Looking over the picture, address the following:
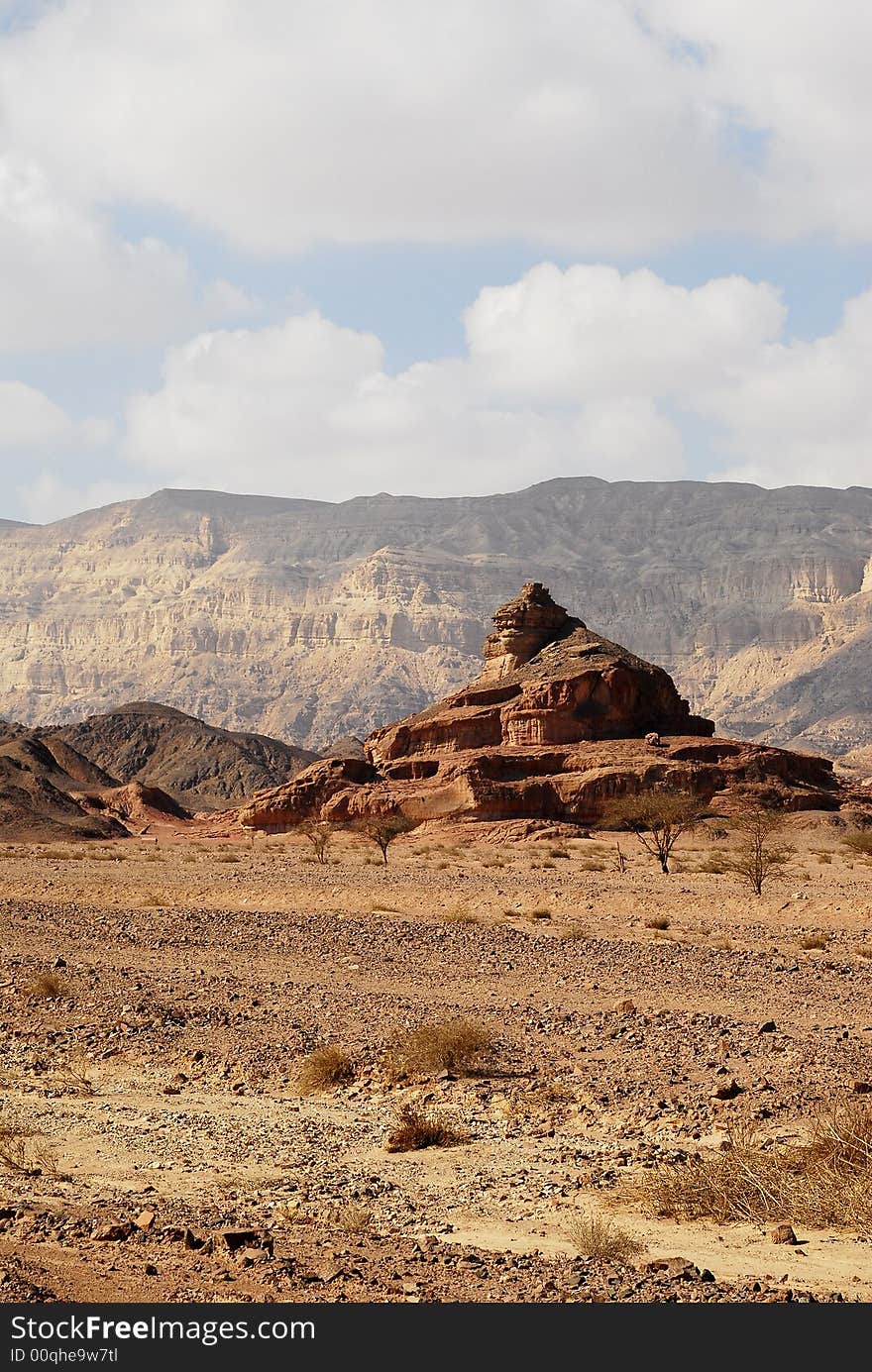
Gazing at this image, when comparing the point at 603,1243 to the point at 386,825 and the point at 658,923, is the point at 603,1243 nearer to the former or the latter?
the point at 658,923

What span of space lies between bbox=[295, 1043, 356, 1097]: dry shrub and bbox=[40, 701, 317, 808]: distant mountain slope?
9858 cm

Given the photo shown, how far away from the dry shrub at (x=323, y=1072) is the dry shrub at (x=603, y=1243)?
15.7 ft

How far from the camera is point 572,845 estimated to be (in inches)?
2053

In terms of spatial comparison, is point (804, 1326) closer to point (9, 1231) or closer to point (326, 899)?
point (9, 1231)

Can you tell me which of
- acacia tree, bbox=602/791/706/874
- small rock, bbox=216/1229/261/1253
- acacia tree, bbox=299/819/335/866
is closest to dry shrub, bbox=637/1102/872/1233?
small rock, bbox=216/1229/261/1253

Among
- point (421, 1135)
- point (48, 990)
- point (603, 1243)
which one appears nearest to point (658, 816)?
point (48, 990)

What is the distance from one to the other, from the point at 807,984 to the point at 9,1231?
1174 centimetres

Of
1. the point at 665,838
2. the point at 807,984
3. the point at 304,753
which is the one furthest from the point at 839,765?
the point at 807,984

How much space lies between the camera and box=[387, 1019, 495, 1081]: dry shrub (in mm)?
13070

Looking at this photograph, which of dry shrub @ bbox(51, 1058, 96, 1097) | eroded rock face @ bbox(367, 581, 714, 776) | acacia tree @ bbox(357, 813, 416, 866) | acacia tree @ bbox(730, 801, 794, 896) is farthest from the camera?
eroded rock face @ bbox(367, 581, 714, 776)

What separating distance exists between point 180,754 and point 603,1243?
120 meters

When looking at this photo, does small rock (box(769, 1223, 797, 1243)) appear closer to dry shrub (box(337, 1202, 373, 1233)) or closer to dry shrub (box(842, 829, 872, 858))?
dry shrub (box(337, 1202, 373, 1233))

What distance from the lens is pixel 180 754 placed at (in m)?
125

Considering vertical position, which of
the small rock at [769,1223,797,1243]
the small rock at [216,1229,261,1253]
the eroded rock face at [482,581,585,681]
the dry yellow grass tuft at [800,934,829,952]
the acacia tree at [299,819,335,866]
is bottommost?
the acacia tree at [299,819,335,866]
